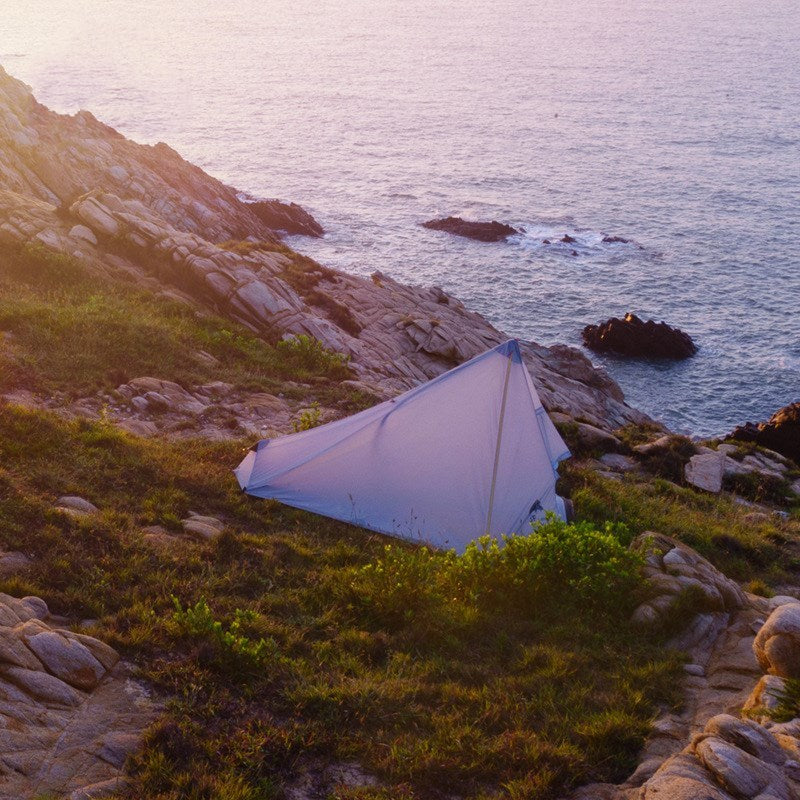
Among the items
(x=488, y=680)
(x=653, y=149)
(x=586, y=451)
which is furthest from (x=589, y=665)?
(x=653, y=149)

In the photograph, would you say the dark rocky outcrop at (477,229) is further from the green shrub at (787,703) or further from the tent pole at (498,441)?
the green shrub at (787,703)

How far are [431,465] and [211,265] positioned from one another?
16.2 m

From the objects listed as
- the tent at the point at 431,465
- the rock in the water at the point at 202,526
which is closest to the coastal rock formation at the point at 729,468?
the tent at the point at 431,465

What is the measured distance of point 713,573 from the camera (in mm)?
11656

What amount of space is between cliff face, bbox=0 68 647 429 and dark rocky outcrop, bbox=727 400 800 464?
4882 mm

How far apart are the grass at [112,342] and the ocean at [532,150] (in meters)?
20.3

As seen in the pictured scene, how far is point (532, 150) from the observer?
264 feet

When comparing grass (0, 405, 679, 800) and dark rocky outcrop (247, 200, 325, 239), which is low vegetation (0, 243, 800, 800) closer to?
grass (0, 405, 679, 800)

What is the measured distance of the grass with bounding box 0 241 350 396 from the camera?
717 inches

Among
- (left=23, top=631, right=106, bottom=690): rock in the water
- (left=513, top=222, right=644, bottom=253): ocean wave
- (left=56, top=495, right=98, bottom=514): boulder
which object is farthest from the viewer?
(left=513, top=222, right=644, bottom=253): ocean wave

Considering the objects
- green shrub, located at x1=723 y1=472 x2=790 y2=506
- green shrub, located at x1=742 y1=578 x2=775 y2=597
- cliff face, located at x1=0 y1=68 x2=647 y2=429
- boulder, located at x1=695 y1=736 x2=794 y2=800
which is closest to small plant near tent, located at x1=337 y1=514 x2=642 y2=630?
green shrub, located at x1=742 y1=578 x2=775 y2=597

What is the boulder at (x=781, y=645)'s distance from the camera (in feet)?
28.6

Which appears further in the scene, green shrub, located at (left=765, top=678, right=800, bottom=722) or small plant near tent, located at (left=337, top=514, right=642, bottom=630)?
small plant near tent, located at (left=337, top=514, right=642, bottom=630)

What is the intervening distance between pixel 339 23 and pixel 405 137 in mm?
103504
